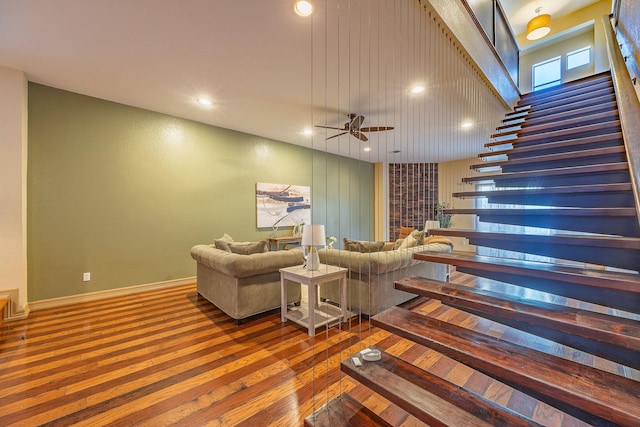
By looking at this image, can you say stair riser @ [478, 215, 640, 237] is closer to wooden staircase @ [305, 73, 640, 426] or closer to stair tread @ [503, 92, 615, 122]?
wooden staircase @ [305, 73, 640, 426]

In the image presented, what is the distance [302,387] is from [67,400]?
1510 millimetres

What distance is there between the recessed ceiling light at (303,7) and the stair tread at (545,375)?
250cm

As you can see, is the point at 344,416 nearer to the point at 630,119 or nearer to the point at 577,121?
the point at 630,119

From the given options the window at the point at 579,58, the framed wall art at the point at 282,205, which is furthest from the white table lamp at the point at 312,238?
the window at the point at 579,58

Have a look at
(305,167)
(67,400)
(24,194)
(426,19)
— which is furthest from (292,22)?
(305,167)

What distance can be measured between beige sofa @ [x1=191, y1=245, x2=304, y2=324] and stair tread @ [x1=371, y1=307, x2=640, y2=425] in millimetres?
1680

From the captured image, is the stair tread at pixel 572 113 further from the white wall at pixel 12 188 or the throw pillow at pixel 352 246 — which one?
the white wall at pixel 12 188

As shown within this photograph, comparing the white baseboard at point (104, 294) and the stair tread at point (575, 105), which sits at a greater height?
the stair tread at point (575, 105)

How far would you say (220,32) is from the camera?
244 cm

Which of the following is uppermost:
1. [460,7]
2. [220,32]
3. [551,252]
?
[460,7]

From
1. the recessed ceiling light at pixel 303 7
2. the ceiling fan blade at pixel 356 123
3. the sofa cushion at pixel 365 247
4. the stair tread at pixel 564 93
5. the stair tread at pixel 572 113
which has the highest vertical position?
the stair tread at pixel 564 93

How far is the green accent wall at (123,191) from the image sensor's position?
11.0 ft

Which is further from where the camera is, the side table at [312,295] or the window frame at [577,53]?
the window frame at [577,53]

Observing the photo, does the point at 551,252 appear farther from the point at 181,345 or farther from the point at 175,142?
the point at 175,142
